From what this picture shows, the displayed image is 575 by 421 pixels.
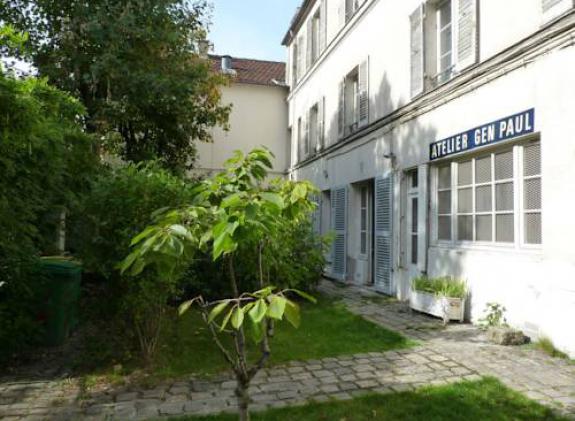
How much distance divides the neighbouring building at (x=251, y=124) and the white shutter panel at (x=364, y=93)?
30.5 ft

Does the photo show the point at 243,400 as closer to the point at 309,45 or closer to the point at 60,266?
the point at 60,266

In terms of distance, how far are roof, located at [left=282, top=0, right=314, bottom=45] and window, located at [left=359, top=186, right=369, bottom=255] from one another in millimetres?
7727

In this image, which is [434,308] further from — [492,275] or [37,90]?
[37,90]

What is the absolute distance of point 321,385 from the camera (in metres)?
4.56

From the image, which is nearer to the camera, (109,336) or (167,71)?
(109,336)

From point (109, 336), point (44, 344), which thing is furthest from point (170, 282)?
point (44, 344)

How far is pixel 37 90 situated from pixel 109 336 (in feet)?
9.42

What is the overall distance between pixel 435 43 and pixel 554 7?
311 centimetres

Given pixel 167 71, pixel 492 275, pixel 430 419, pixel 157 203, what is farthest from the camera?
pixel 167 71

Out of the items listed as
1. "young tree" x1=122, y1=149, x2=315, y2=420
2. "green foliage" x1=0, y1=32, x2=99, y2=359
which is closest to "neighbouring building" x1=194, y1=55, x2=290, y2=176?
"green foliage" x1=0, y1=32, x2=99, y2=359

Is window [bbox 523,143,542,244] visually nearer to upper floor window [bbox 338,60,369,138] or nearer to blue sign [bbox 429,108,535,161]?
blue sign [bbox 429,108,535,161]

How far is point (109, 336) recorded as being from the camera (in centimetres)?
541

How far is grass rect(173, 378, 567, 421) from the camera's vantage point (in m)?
3.73

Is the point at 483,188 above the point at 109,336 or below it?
above
